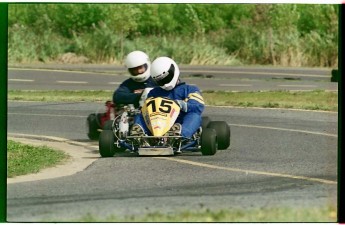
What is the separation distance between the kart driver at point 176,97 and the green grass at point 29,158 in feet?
3.87

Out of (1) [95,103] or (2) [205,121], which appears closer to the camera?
(2) [205,121]

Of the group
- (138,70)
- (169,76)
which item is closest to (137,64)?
(138,70)

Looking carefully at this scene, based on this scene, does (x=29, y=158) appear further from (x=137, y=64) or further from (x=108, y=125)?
(x=137, y=64)

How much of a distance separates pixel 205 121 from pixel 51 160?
92.3 inches

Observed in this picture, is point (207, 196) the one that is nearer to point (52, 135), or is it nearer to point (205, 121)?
point (205, 121)

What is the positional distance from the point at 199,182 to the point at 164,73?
8.85 ft

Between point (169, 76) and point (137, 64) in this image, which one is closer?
point (169, 76)

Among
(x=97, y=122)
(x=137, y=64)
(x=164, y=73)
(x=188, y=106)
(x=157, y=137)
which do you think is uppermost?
(x=137, y=64)

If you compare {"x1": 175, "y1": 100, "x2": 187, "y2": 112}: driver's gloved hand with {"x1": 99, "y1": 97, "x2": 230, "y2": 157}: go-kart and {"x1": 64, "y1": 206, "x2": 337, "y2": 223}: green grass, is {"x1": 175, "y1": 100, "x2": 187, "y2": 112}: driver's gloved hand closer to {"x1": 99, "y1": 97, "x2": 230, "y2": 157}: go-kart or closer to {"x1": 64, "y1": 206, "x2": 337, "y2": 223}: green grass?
{"x1": 99, "y1": 97, "x2": 230, "y2": 157}: go-kart

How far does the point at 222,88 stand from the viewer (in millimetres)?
25844

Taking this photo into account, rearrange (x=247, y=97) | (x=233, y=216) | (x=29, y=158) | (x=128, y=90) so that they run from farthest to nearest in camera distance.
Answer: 1. (x=247, y=97)
2. (x=128, y=90)
3. (x=29, y=158)
4. (x=233, y=216)

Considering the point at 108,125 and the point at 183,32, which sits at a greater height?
the point at 183,32

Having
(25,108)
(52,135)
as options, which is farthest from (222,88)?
(52,135)

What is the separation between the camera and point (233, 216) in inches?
438
